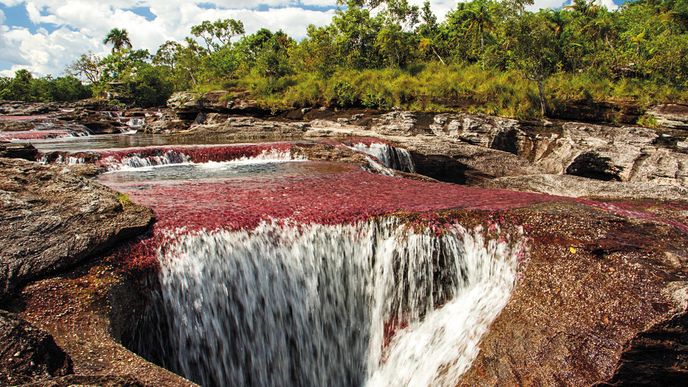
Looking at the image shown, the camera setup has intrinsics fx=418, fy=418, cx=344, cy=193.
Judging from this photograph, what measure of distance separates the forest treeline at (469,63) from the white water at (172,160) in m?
13.5

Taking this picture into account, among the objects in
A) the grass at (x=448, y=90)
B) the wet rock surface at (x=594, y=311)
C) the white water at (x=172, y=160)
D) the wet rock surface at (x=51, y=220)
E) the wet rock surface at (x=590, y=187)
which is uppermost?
the grass at (x=448, y=90)

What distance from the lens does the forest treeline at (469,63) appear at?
2467 centimetres

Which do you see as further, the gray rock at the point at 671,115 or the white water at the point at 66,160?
the gray rock at the point at 671,115

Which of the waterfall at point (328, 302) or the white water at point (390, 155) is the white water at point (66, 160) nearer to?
the white water at point (390, 155)

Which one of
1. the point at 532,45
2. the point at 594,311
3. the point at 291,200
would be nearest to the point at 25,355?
the point at 291,200

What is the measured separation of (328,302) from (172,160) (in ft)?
35.5

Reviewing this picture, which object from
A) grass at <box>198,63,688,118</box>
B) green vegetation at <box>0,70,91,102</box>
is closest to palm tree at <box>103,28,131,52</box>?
green vegetation at <box>0,70,91,102</box>

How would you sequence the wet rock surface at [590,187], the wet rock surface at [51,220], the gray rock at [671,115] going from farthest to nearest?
the gray rock at [671,115]
the wet rock surface at [590,187]
the wet rock surface at [51,220]

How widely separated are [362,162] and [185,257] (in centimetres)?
896

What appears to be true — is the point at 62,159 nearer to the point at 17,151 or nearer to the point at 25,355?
the point at 17,151

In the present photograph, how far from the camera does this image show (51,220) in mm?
5410

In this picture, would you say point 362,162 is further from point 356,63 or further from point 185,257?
point 356,63

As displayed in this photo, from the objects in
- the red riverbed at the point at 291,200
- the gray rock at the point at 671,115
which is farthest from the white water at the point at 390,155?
the gray rock at the point at 671,115

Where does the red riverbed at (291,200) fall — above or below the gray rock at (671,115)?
below
